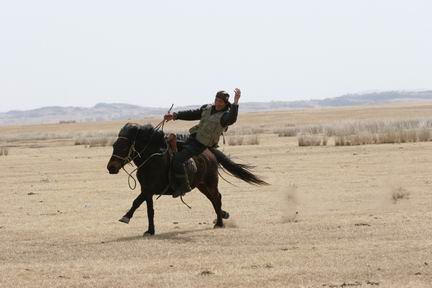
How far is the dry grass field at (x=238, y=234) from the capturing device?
9547 millimetres

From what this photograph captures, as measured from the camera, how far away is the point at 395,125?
4675cm

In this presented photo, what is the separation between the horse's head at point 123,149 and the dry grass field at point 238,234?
1098 mm

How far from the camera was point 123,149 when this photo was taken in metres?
13.3

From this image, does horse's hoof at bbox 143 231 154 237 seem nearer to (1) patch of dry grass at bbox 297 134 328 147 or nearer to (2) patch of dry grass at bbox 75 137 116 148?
(1) patch of dry grass at bbox 297 134 328 147

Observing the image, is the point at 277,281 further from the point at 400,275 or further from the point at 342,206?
the point at 342,206

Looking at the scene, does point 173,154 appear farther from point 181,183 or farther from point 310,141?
point 310,141

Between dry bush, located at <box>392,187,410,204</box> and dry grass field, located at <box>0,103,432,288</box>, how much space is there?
25mm

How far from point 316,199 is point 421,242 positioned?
6478 millimetres

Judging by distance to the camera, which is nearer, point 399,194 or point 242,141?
point 399,194

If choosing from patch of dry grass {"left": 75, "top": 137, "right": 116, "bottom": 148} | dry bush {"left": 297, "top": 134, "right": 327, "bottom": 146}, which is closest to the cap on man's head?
dry bush {"left": 297, "top": 134, "right": 327, "bottom": 146}

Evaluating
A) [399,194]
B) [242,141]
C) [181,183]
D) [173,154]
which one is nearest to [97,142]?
[242,141]

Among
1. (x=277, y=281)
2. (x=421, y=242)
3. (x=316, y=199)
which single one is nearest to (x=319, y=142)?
(x=316, y=199)

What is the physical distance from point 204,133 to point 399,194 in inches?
206

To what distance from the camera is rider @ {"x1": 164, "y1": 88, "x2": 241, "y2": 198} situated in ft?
44.2
